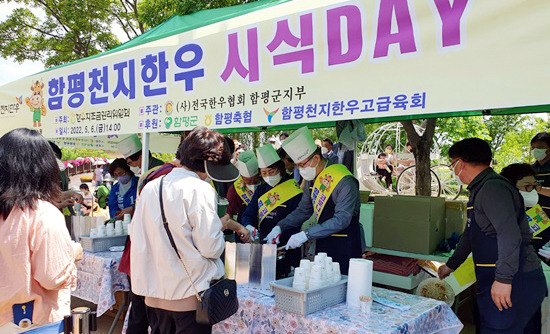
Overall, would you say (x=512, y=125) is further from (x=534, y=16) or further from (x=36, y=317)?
(x=36, y=317)

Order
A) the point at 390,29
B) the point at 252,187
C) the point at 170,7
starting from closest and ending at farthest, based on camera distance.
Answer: the point at 390,29
the point at 252,187
the point at 170,7

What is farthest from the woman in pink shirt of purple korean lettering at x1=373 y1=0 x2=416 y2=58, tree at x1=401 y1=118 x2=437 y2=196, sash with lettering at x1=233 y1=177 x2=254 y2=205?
tree at x1=401 y1=118 x2=437 y2=196

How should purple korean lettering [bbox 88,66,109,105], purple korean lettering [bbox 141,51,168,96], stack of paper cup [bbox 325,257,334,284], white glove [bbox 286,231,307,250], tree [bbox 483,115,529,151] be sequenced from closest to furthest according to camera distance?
stack of paper cup [bbox 325,257,334,284] → white glove [bbox 286,231,307,250] → purple korean lettering [bbox 141,51,168,96] → purple korean lettering [bbox 88,66,109,105] → tree [bbox 483,115,529,151]

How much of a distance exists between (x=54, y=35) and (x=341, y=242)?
39.8ft

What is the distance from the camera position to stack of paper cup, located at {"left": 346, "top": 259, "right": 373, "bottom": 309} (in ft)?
5.80

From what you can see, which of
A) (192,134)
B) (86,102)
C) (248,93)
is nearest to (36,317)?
(192,134)

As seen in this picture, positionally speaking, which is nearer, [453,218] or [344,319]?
[344,319]

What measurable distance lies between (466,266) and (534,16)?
163cm

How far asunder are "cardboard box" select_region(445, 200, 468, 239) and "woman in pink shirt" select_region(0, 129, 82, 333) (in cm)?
315

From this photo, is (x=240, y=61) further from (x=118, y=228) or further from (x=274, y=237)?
(x=118, y=228)

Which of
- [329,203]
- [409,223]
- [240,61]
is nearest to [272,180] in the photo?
[329,203]

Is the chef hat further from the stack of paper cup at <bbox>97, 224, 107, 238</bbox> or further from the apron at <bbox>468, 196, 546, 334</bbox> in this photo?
the apron at <bbox>468, 196, 546, 334</bbox>

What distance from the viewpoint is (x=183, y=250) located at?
5.03ft

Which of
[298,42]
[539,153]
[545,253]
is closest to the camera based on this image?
[298,42]
